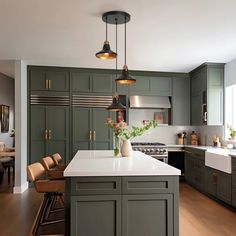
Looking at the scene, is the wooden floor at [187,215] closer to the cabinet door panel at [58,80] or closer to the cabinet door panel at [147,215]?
the cabinet door panel at [147,215]

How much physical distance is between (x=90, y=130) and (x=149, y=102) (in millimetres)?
1563

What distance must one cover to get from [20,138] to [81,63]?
195 cm

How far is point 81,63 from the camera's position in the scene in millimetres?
5316

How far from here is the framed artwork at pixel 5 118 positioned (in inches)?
283

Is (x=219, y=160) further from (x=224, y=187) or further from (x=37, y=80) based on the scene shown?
(x=37, y=80)

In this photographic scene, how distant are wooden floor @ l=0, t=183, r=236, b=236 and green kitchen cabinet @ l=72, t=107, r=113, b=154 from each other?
1.46m

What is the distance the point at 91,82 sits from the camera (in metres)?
5.77

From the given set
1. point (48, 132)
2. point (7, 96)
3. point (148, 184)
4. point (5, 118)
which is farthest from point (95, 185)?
point (7, 96)

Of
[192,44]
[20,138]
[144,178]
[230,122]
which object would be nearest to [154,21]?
[192,44]

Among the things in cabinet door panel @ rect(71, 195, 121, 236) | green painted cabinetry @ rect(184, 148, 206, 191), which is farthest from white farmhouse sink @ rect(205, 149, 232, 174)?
cabinet door panel @ rect(71, 195, 121, 236)

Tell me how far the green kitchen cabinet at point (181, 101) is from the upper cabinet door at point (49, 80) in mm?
2560

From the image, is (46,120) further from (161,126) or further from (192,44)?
(192,44)

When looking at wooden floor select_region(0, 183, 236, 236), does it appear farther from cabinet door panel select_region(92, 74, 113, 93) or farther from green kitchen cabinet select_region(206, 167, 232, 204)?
cabinet door panel select_region(92, 74, 113, 93)

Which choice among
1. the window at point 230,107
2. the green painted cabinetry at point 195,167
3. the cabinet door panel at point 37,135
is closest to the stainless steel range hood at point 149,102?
the green painted cabinetry at point 195,167
